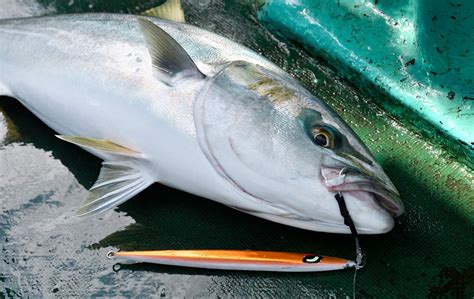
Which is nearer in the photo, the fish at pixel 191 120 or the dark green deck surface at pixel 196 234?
the fish at pixel 191 120

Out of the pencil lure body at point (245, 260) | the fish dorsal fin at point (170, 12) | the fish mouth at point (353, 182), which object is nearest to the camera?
the fish mouth at point (353, 182)

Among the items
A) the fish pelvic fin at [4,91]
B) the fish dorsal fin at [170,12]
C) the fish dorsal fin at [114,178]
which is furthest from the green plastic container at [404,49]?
the fish pelvic fin at [4,91]

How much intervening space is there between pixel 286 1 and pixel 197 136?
1.07m

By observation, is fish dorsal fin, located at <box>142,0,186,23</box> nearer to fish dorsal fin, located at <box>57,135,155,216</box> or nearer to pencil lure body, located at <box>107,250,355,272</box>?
fish dorsal fin, located at <box>57,135,155,216</box>

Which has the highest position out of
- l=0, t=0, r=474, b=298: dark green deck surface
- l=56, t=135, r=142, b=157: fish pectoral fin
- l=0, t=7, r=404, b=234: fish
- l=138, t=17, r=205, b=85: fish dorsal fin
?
l=138, t=17, r=205, b=85: fish dorsal fin

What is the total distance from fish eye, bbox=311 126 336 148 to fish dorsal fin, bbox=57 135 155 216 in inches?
25.1

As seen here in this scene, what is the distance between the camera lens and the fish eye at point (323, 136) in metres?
1.90

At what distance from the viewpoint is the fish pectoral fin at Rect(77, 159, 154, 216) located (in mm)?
2104

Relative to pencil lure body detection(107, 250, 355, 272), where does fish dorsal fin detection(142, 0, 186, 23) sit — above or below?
above

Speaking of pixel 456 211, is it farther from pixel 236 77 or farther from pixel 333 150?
pixel 236 77

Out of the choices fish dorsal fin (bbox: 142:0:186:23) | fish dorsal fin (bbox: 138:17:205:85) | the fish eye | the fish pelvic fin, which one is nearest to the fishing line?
the fish eye

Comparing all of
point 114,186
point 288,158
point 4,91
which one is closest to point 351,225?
point 288,158

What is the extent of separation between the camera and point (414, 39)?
2502mm

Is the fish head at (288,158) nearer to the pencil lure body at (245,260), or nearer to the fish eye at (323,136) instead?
the fish eye at (323,136)
